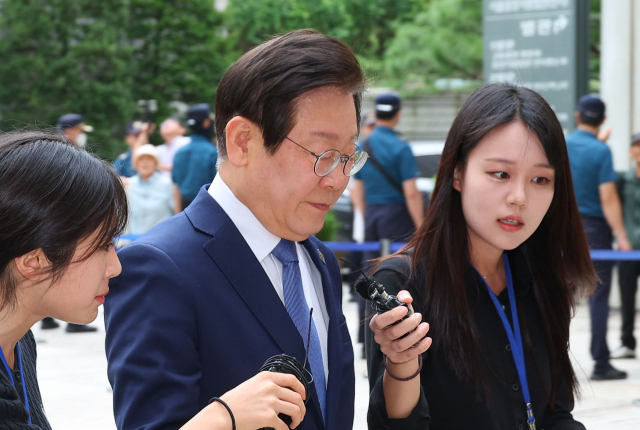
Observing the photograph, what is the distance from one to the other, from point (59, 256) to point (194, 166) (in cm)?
664

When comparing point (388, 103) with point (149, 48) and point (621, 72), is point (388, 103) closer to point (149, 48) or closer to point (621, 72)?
point (621, 72)

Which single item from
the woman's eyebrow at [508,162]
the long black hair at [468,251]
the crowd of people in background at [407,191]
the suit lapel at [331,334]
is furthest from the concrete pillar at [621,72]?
the suit lapel at [331,334]

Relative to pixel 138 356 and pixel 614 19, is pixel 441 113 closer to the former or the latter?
pixel 614 19

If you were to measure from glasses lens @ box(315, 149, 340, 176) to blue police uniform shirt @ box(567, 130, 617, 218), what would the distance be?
5602 mm

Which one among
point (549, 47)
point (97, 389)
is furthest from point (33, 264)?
point (549, 47)

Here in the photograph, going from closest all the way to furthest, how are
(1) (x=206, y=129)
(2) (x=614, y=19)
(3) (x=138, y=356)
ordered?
(3) (x=138, y=356), (1) (x=206, y=129), (2) (x=614, y=19)

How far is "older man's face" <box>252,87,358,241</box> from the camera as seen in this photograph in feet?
6.70

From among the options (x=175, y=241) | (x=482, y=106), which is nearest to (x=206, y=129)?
(x=482, y=106)

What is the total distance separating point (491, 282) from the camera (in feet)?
9.17

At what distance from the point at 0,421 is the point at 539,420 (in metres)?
1.70

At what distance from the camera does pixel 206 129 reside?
8656mm

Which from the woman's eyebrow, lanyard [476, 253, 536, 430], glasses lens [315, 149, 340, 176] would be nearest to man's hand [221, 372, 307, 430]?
glasses lens [315, 149, 340, 176]

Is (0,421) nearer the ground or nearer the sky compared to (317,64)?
nearer the ground

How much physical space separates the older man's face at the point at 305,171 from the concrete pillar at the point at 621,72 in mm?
8764
